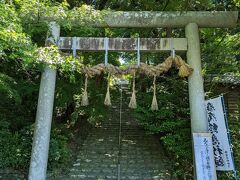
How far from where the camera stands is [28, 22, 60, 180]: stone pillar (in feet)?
24.4

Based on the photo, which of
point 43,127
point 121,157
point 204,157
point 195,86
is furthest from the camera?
point 121,157

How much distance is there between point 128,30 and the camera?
35.4 feet

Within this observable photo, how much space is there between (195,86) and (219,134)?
4.52 ft

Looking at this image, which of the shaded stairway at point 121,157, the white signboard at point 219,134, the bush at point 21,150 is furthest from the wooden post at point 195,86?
the bush at point 21,150

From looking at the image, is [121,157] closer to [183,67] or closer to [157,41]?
[183,67]

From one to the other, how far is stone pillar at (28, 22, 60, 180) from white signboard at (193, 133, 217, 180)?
11.7 ft

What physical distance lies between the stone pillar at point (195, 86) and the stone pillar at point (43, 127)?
349 centimetres

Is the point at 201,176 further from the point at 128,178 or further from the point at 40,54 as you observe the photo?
the point at 40,54

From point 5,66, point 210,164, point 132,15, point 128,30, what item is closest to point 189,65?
point 132,15

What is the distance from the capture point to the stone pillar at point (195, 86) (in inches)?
303

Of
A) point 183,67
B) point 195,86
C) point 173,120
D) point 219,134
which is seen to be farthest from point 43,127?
point 219,134

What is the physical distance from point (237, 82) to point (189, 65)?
17.0 feet

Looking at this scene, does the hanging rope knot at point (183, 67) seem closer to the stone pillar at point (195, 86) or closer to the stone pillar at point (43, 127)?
the stone pillar at point (195, 86)

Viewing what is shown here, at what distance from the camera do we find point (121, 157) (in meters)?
10.4
